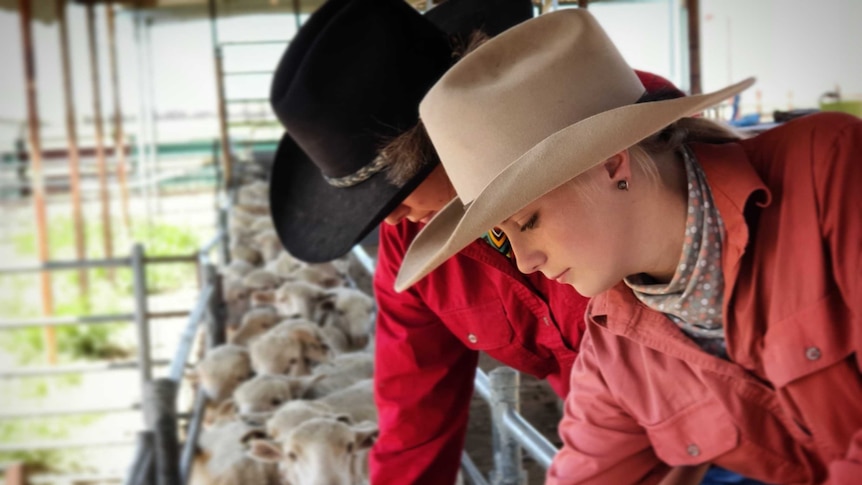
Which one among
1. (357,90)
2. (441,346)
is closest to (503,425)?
(441,346)

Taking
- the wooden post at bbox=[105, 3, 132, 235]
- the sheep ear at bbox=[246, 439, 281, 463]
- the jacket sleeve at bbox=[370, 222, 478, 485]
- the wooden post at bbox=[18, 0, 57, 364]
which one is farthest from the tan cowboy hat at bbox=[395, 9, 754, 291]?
the wooden post at bbox=[105, 3, 132, 235]

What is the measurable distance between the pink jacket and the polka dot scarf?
26 millimetres

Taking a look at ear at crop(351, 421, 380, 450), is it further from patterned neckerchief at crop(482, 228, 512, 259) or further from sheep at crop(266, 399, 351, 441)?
patterned neckerchief at crop(482, 228, 512, 259)

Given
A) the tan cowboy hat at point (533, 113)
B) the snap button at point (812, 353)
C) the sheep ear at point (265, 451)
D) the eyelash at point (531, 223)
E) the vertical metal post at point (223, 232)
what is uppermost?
the tan cowboy hat at point (533, 113)

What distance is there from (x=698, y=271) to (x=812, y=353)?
0.17 meters

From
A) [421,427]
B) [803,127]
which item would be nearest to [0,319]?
[421,427]

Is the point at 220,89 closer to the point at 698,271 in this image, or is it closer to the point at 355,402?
the point at 355,402

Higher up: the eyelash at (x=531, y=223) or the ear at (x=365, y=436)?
the eyelash at (x=531, y=223)

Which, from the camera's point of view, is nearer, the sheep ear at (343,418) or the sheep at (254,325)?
the sheep ear at (343,418)

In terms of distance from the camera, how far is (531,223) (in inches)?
41.3

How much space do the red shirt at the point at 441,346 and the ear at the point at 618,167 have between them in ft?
2.39

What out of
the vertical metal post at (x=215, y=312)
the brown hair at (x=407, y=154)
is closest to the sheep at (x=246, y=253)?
the vertical metal post at (x=215, y=312)

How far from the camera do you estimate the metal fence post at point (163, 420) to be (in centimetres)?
174

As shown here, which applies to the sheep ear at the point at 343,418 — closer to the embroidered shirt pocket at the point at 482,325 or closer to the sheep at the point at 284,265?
the embroidered shirt pocket at the point at 482,325
